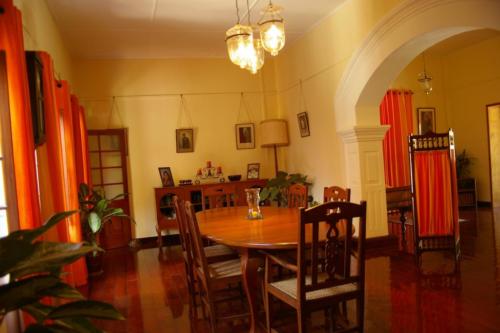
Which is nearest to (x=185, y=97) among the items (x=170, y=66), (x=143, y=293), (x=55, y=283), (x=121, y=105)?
(x=170, y=66)

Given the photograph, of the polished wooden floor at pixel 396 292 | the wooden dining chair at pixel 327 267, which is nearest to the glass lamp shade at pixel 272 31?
the wooden dining chair at pixel 327 267

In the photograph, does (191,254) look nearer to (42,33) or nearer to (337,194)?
(337,194)

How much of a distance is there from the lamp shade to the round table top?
2.70 meters

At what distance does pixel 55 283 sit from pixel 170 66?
6.02 m

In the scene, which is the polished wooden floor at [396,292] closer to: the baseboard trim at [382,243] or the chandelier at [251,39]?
the baseboard trim at [382,243]

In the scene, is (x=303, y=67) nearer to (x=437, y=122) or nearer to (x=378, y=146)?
(x=378, y=146)

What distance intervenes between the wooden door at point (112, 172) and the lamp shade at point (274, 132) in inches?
89.4

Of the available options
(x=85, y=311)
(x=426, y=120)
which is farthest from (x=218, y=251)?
(x=426, y=120)

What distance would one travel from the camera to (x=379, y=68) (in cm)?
424

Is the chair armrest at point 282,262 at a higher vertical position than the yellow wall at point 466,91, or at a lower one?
lower

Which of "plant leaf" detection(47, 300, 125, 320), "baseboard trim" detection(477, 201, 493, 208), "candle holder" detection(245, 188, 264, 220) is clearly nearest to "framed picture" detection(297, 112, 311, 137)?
"candle holder" detection(245, 188, 264, 220)

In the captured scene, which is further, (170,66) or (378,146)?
(170,66)

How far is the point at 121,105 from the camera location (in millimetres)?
6344

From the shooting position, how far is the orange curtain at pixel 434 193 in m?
4.14
